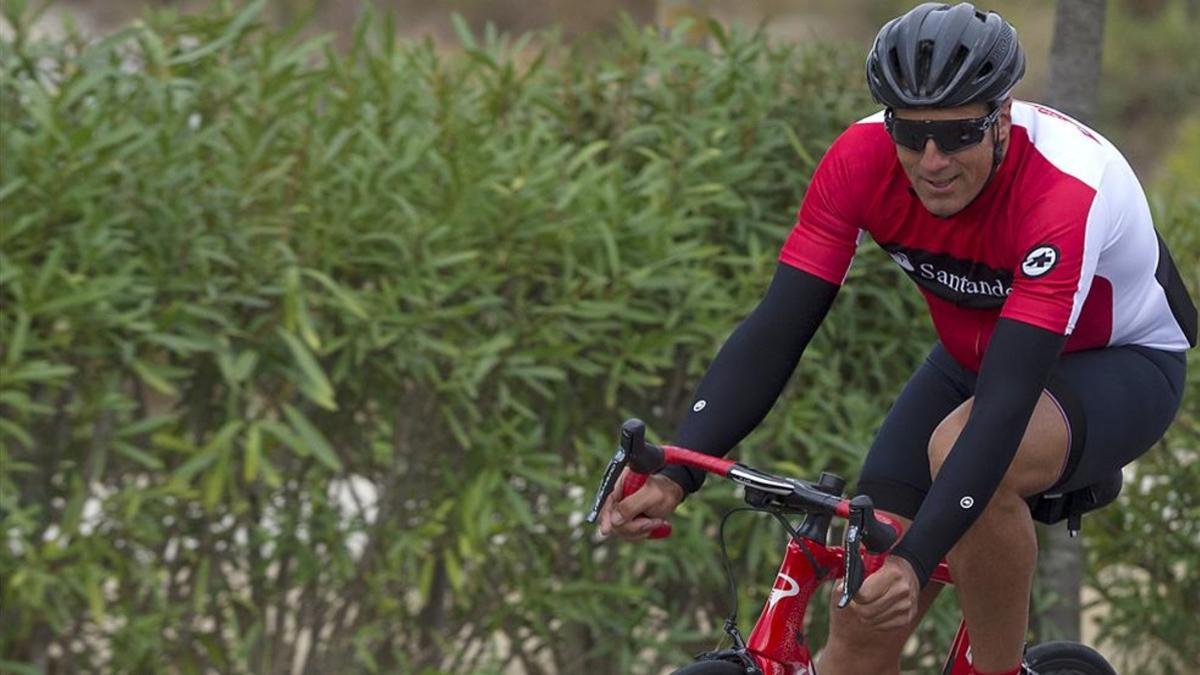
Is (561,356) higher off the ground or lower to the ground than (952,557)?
higher

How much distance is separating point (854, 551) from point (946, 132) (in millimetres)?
795

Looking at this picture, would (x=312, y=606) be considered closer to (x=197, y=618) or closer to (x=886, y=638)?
(x=197, y=618)

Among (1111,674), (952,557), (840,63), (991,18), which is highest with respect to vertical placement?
(840,63)

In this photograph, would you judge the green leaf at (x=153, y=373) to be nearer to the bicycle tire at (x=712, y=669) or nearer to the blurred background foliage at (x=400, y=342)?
the blurred background foliage at (x=400, y=342)

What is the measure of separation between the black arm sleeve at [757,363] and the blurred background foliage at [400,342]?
1569mm

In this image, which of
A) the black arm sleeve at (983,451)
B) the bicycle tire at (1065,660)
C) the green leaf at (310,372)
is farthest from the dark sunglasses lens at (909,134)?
the green leaf at (310,372)

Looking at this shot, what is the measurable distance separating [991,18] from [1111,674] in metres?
1.68

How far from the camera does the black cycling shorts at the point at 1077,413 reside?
146 inches

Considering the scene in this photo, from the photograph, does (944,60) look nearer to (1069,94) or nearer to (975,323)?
(975,323)

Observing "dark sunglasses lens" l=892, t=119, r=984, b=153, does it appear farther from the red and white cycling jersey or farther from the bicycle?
the bicycle

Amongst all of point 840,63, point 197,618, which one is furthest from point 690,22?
point 197,618

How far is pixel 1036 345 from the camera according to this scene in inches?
Answer: 136

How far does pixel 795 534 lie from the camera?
3.72 meters

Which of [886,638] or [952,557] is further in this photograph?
[886,638]
